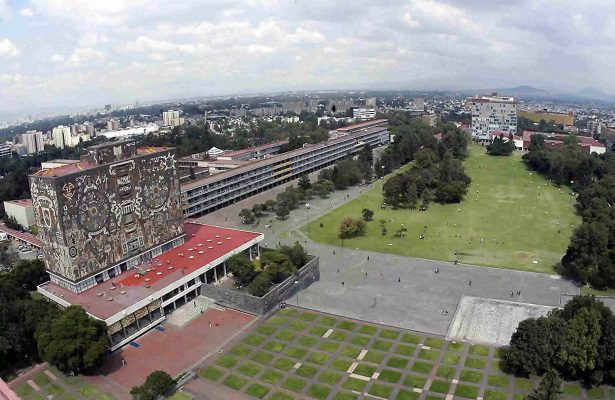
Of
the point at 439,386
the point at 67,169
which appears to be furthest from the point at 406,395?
the point at 67,169

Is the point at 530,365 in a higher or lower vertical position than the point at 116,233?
lower

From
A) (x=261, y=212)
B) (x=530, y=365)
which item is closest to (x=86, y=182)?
(x=261, y=212)

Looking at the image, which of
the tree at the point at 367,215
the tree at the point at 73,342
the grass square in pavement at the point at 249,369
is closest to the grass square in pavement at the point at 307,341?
the grass square in pavement at the point at 249,369

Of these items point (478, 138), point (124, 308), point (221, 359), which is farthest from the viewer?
point (478, 138)

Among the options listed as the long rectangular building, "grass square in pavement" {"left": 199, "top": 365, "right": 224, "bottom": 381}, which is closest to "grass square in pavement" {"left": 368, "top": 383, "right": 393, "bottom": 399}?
"grass square in pavement" {"left": 199, "top": 365, "right": 224, "bottom": 381}

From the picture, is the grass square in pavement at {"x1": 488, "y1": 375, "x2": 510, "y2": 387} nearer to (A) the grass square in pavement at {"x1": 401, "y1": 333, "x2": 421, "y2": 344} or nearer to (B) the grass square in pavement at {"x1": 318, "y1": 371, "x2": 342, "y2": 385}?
(A) the grass square in pavement at {"x1": 401, "y1": 333, "x2": 421, "y2": 344}

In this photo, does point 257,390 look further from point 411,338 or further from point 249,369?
point 411,338

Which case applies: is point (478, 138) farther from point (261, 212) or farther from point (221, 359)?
point (221, 359)

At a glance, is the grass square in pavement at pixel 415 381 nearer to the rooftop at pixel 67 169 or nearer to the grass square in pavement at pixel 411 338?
the grass square in pavement at pixel 411 338
